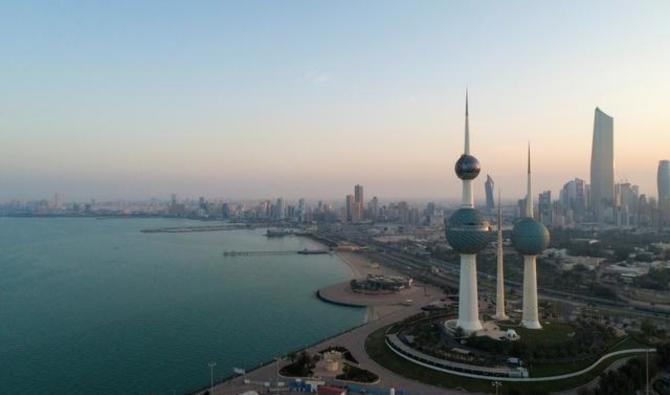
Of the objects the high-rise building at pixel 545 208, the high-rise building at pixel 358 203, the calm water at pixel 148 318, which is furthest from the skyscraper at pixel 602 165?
the calm water at pixel 148 318

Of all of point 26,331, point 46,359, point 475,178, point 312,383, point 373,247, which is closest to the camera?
point 312,383

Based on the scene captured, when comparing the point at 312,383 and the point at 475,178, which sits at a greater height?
the point at 475,178

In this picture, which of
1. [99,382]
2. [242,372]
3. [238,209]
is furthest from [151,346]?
[238,209]

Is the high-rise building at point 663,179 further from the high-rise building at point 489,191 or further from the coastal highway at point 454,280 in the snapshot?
the coastal highway at point 454,280

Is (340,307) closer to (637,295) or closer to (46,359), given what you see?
(46,359)

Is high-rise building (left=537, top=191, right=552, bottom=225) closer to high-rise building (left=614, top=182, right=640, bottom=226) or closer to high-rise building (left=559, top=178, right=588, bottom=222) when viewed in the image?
high-rise building (left=559, top=178, right=588, bottom=222)

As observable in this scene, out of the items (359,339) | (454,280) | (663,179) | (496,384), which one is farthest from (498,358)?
(663,179)

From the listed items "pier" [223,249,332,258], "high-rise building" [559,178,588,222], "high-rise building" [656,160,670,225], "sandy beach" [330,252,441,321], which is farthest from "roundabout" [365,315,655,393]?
"high-rise building" [656,160,670,225]
